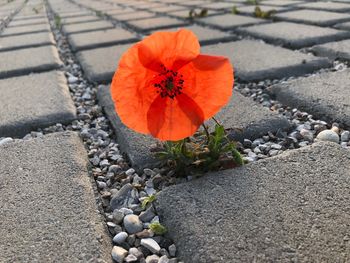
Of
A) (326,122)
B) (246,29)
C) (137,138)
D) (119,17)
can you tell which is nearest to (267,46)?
(246,29)

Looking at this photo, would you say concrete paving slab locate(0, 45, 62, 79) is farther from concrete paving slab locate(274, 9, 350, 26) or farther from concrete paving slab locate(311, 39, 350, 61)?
concrete paving slab locate(274, 9, 350, 26)

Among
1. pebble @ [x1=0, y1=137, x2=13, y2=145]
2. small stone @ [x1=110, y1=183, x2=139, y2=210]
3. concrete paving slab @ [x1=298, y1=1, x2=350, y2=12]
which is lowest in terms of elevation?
pebble @ [x1=0, y1=137, x2=13, y2=145]

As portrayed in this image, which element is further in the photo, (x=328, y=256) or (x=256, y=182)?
(x=256, y=182)

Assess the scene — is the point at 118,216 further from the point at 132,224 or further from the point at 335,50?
the point at 335,50

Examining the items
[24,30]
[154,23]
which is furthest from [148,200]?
[24,30]

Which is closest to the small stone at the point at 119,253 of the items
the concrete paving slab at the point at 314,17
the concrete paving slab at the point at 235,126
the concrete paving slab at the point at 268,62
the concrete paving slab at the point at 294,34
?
the concrete paving slab at the point at 235,126

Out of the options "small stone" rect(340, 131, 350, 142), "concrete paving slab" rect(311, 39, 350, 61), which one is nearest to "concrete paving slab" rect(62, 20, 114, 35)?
"concrete paving slab" rect(311, 39, 350, 61)

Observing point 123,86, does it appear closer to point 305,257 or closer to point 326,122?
point 305,257
